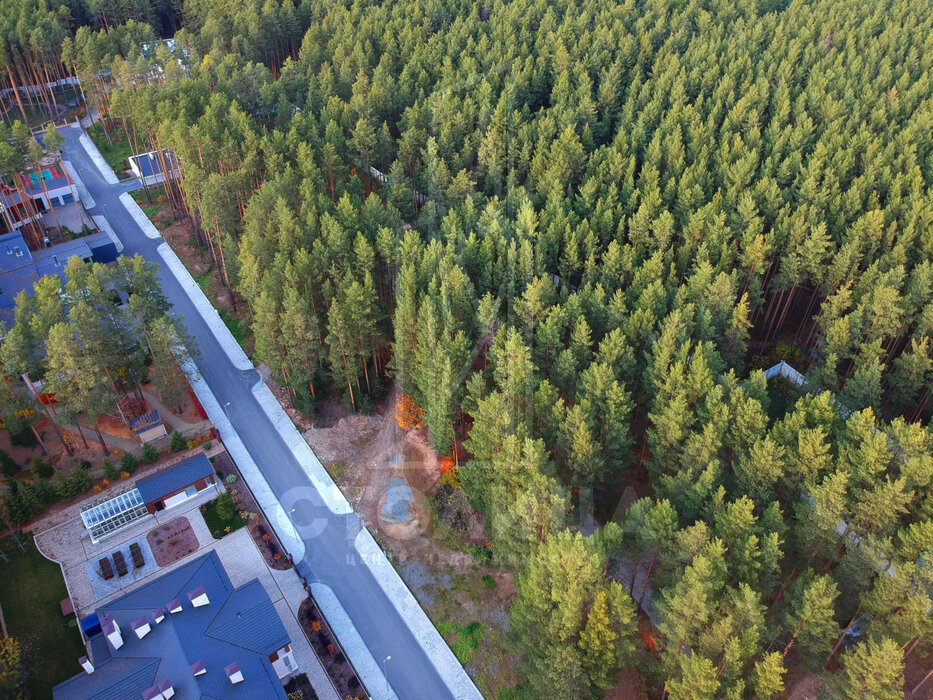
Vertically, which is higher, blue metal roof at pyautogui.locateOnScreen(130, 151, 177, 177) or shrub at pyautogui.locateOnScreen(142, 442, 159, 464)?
blue metal roof at pyautogui.locateOnScreen(130, 151, 177, 177)

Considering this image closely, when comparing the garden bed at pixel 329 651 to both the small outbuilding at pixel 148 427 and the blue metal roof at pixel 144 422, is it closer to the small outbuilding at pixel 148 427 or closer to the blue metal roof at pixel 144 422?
the small outbuilding at pixel 148 427

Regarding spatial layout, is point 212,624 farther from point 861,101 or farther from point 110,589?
point 861,101

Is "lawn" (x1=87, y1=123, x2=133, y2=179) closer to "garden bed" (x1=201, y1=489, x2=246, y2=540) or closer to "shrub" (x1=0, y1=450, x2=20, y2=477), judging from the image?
"shrub" (x1=0, y1=450, x2=20, y2=477)

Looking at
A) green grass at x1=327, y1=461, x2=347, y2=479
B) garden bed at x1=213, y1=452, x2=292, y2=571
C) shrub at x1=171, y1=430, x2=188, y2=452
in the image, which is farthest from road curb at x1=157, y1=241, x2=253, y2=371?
green grass at x1=327, y1=461, x2=347, y2=479

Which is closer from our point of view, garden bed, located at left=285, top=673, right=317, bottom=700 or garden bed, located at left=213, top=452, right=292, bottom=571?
garden bed, located at left=285, top=673, right=317, bottom=700

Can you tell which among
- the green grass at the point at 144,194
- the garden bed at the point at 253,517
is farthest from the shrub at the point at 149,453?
the green grass at the point at 144,194

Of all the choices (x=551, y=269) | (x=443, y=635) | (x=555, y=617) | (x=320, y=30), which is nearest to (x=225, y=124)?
(x=320, y=30)
